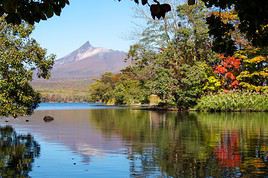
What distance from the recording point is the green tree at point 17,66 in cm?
2227

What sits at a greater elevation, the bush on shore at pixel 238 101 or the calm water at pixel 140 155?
the bush on shore at pixel 238 101

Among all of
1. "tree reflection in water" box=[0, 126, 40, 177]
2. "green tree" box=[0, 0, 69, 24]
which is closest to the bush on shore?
"tree reflection in water" box=[0, 126, 40, 177]

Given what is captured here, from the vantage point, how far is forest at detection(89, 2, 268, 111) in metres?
44.8

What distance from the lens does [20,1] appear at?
17.1 feet

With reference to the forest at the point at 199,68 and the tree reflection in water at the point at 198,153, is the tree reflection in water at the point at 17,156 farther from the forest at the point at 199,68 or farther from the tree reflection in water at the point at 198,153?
the forest at the point at 199,68

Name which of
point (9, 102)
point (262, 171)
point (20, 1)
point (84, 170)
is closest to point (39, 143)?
point (9, 102)

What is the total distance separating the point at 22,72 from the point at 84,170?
1180 cm

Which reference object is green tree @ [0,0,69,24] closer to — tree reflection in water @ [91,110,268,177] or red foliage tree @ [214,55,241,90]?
tree reflection in water @ [91,110,268,177]

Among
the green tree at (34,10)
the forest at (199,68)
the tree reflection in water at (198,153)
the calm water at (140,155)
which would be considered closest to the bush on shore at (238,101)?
the forest at (199,68)

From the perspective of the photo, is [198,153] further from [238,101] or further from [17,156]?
[238,101]

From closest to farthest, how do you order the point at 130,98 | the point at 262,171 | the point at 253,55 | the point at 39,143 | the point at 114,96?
the point at 262,171
the point at 39,143
the point at 253,55
the point at 130,98
the point at 114,96

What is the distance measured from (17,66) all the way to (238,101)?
25967mm

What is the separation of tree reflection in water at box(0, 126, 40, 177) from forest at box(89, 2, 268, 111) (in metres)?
→ 27.2

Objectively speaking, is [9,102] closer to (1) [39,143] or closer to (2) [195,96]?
(1) [39,143]
